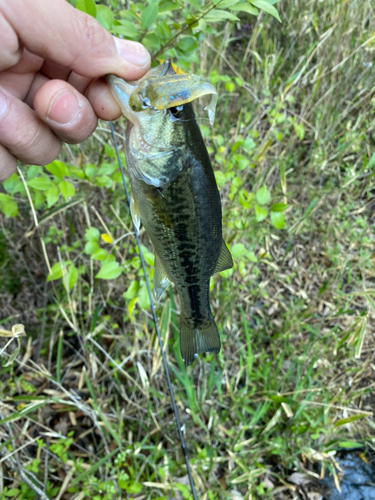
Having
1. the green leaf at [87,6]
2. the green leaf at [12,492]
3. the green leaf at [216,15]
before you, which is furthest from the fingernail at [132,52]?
the green leaf at [12,492]

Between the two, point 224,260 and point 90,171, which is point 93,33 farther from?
point 224,260

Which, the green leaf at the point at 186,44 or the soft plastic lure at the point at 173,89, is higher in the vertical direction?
the green leaf at the point at 186,44

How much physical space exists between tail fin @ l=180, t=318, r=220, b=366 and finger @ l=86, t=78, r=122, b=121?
1002mm

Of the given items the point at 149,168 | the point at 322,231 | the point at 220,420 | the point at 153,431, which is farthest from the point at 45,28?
the point at 322,231

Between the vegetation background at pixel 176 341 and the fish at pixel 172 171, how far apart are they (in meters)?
0.39

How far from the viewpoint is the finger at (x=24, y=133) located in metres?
1.17

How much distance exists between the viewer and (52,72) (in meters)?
1.33

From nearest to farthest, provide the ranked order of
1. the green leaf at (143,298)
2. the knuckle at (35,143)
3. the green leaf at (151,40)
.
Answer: the knuckle at (35,143) < the green leaf at (151,40) < the green leaf at (143,298)

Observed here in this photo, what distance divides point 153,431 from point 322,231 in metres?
2.70

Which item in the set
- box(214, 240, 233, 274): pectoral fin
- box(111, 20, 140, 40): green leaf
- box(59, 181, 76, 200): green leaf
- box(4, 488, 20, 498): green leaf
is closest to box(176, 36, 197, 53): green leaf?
box(111, 20, 140, 40): green leaf

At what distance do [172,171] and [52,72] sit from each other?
0.73 meters

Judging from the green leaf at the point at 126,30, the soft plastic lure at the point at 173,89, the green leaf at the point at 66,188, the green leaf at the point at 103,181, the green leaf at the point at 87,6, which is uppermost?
the green leaf at the point at 87,6

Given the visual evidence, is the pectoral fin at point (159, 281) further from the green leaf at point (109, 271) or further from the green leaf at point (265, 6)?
the green leaf at point (265, 6)

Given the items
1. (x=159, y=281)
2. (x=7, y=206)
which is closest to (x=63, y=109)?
(x=7, y=206)
